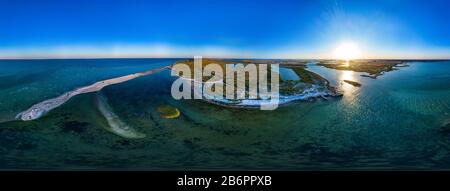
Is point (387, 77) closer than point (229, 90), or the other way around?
point (387, 77)

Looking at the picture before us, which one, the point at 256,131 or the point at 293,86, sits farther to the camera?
the point at 293,86

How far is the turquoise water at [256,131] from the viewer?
2.86m

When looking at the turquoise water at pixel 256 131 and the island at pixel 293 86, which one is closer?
the turquoise water at pixel 256 131

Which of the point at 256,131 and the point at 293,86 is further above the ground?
the point at 293,86

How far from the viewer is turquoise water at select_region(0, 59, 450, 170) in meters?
2.86

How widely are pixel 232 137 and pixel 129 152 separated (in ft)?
4.41

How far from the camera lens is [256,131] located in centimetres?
366

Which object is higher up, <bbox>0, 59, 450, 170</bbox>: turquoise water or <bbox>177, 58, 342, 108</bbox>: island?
<bbox>177, 58, 342, 108</bbox>: island

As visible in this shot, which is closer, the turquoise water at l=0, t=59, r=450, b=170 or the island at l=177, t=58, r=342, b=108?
the turquoise water at l=0, t=59, r=450, b=170

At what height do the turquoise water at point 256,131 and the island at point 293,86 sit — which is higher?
the island at point 293,86

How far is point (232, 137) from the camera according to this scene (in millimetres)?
3434
